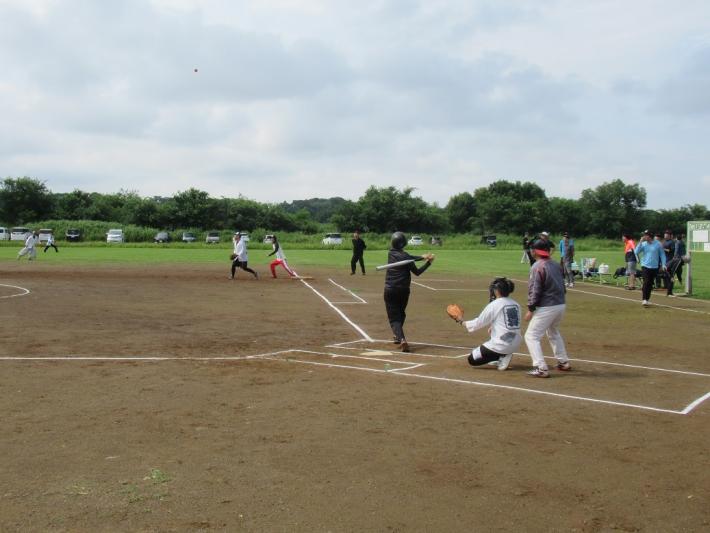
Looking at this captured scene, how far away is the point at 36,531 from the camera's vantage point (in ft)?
14.1

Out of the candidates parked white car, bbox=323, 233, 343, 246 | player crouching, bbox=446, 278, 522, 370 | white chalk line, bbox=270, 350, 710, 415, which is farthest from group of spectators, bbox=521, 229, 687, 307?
parked white car, bbox=323, 233, 343, 246

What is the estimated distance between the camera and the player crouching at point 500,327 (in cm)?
943

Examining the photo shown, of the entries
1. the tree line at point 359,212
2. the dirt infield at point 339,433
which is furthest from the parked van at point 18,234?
the dirt infield at point 339,433

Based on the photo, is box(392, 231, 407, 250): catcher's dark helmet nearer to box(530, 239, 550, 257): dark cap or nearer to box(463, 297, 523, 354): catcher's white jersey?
box(463, 297, 523, 354): catcher's white jersey

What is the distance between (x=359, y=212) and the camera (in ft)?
300

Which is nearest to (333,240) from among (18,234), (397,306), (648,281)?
(18,234)

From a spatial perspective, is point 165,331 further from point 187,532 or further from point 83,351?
point 187,532

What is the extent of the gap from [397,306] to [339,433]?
17.3 ft

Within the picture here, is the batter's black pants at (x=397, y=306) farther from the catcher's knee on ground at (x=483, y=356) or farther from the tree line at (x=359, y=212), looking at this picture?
the tree line at (x=359, y=212)

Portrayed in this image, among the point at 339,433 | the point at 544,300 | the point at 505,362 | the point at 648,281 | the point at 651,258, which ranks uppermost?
the point at 651,258

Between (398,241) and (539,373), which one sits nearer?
(539,373)

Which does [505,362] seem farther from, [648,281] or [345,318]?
[648,281]

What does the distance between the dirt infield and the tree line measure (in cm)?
7497

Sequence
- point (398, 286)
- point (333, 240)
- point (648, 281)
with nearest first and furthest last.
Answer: point (398, 286), point (648, 281), point (333, 240)
